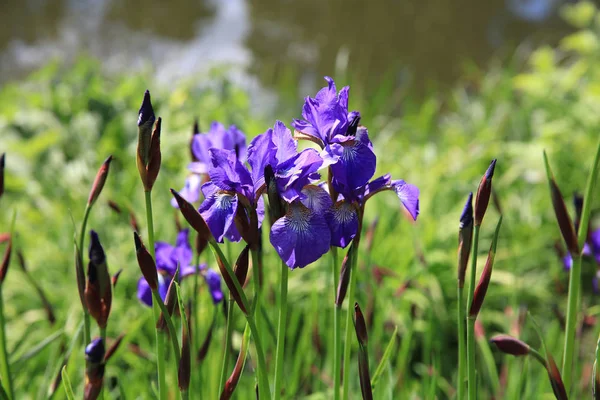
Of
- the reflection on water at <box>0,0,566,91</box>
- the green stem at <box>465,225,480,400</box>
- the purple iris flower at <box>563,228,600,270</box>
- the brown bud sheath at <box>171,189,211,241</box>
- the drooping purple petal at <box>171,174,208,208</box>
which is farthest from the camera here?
the reflection on water at <box>0,0,566,91</box>

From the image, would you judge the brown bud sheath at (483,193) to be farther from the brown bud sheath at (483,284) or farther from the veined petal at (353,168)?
the veined petal at (353,168)

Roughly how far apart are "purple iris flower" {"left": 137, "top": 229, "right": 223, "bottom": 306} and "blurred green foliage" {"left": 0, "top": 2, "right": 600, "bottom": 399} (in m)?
0.19

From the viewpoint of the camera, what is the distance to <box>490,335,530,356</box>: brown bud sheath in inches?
30.2

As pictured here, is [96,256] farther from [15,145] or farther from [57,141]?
[57,141]

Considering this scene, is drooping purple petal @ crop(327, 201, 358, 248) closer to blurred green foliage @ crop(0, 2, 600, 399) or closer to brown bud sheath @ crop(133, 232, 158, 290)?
brown bud sheath @ crop(133, 232, 158, 290)

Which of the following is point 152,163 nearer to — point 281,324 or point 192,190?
point 281,324

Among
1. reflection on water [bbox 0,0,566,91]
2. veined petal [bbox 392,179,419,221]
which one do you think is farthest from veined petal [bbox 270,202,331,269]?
reflection on water [bbox 0,0,566,91]

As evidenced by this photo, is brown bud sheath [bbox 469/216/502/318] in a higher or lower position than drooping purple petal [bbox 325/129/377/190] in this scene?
lower

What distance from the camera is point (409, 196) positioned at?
2.59 feet

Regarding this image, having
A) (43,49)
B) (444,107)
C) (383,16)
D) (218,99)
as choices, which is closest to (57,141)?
(218,99)

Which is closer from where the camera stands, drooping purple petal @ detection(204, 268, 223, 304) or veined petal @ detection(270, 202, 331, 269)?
veined petal @ detection(270, 202, 331, 269)

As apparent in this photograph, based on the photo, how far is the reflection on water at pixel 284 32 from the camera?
726cm

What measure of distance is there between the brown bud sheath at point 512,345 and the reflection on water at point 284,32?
587 cm

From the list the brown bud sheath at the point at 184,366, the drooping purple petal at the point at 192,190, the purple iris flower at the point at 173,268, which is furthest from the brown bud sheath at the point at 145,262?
the drooping purple petal at the point at 192,190
